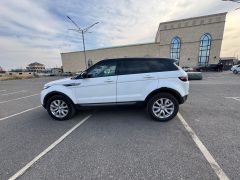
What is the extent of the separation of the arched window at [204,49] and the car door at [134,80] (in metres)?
45.5

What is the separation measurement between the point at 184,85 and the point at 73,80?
3321mm

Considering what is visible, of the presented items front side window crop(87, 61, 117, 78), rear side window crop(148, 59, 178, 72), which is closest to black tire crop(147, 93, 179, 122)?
rear side window crop(148, 59, 178, 72)

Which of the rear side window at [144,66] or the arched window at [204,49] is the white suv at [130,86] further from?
the arched window at [204,49]

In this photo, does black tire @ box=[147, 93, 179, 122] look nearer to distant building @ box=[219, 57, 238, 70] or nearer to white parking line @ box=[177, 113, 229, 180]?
white parking line @ box=[177, 113, 229, 180]

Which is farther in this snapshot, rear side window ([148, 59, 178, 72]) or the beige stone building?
the beige stone building

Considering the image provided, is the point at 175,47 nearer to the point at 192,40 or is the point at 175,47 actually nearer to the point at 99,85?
the point at 192,40

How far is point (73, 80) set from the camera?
4473 millimetres

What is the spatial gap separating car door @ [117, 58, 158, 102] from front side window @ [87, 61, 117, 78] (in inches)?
8.7

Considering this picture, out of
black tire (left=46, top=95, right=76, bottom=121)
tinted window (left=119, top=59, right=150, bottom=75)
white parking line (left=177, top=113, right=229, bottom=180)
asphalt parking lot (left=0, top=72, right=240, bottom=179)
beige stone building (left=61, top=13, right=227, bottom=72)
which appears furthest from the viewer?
beige stone building (left=61, top=13, right=227, bottom=72)

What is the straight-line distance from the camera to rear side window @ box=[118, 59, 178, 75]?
4262 mm

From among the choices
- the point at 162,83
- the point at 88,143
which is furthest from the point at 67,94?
the point at 162,83

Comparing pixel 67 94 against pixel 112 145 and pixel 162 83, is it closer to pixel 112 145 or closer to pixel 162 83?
pixel 112 145

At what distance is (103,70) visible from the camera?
4.44 m

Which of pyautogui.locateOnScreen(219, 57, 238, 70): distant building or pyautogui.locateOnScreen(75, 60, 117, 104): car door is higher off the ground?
pyautogui.locateOnScreen(219, 57, 238, 70): distant building
